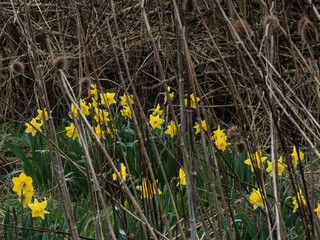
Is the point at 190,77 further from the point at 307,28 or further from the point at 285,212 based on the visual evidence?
the point at 285,212

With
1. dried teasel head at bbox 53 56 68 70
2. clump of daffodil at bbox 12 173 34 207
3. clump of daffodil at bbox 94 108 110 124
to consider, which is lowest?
clump of daffodil at bbox 12 173 34 207

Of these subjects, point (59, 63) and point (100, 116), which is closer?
point (59, 63)

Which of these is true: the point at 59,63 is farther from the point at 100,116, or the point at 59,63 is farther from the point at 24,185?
the point at 100,116

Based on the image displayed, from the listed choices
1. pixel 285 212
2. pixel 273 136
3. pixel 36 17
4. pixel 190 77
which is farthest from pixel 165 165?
pixel 36 17

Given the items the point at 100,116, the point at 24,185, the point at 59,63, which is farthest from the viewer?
the point at 100,116

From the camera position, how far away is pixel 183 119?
48.2 inches

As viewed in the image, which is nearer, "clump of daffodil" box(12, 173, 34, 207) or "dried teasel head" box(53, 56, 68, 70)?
"dried teasel head" box(53, 56, 68, 70)

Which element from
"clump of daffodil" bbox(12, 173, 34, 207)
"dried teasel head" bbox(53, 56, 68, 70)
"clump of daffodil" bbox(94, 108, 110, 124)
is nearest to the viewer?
"dried teasel head" bbox(53, 56, 68, 70)

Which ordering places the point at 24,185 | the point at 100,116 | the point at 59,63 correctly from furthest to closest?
the point at 100,116 → the point at 24,185 → the point at 59,63

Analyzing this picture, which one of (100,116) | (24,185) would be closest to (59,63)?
(24,185)

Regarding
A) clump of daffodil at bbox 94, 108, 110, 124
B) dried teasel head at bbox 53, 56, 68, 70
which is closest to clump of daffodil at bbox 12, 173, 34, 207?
clump of daffodil at bbox 94, 108, 110, 124

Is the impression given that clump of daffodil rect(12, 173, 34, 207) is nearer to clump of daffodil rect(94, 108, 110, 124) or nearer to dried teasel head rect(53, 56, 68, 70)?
clump of daffodil rect(94, 108, 110, 124)

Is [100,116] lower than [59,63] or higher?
lower

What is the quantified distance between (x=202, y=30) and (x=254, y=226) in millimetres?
3213
